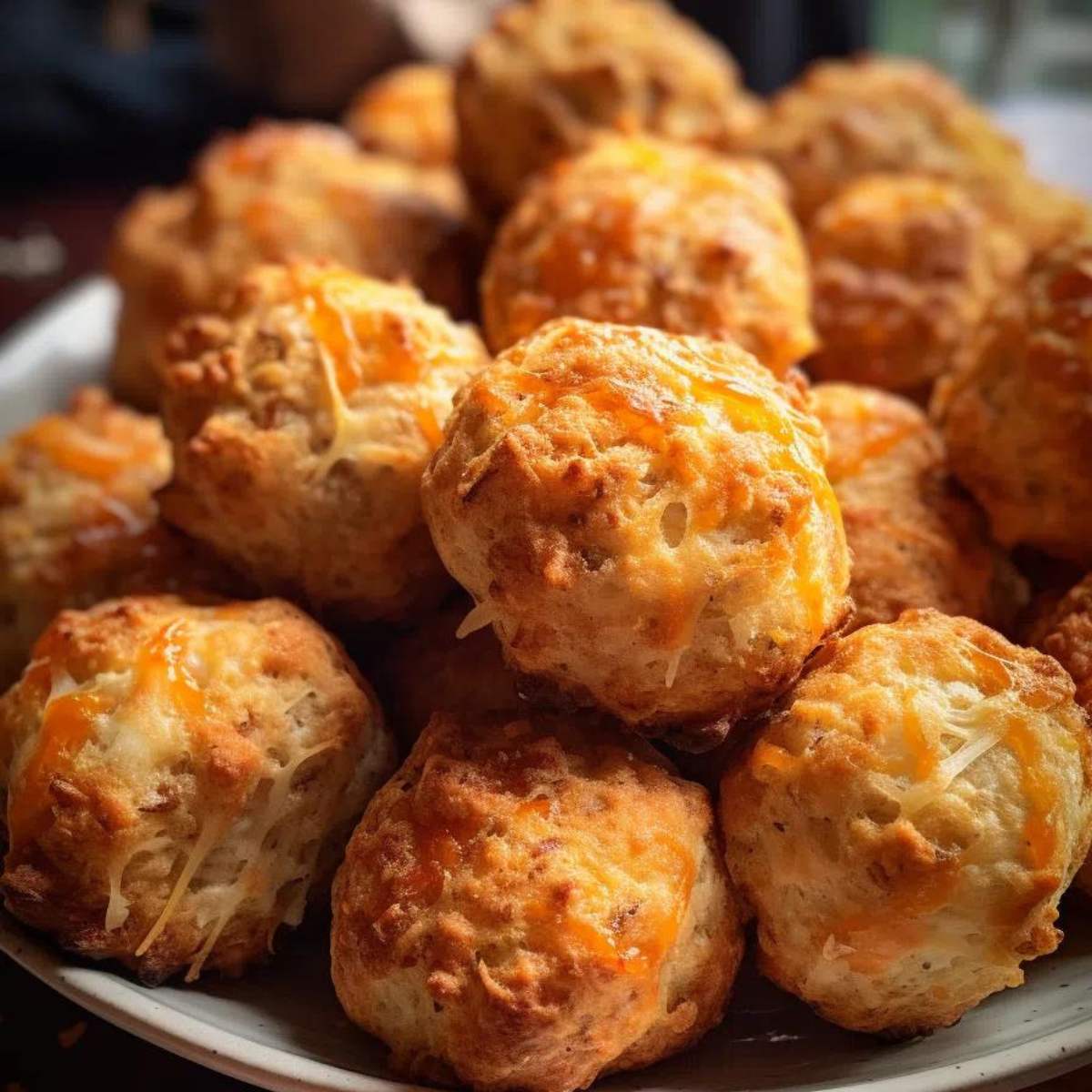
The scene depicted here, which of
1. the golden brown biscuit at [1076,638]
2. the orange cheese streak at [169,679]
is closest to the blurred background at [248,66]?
the golden brown biscuit at [1076,638]

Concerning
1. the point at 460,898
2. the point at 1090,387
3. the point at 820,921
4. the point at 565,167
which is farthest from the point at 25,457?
the point at 1090,387

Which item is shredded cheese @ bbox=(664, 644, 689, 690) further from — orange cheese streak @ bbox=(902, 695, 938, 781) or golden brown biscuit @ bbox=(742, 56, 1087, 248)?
golden brown biscuit @ bbox=(742, 56, 1087, 248)

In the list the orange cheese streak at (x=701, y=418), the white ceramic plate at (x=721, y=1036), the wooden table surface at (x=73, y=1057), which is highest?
the orange cheese streak at (x=701, y=418)

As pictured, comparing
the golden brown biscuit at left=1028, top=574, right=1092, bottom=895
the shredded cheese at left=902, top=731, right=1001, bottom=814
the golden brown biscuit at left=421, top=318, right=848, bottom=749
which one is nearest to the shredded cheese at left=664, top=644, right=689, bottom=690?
the golden brown biscuit at left=421, top=318, right=848, bottom=749

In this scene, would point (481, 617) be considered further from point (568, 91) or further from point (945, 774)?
point (568, 91)

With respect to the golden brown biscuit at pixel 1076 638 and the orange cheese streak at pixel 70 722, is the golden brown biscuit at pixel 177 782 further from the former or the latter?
the golden brown biscuit at pixel 1076 638

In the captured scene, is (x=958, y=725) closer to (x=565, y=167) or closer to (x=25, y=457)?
(x=565, y=167)
